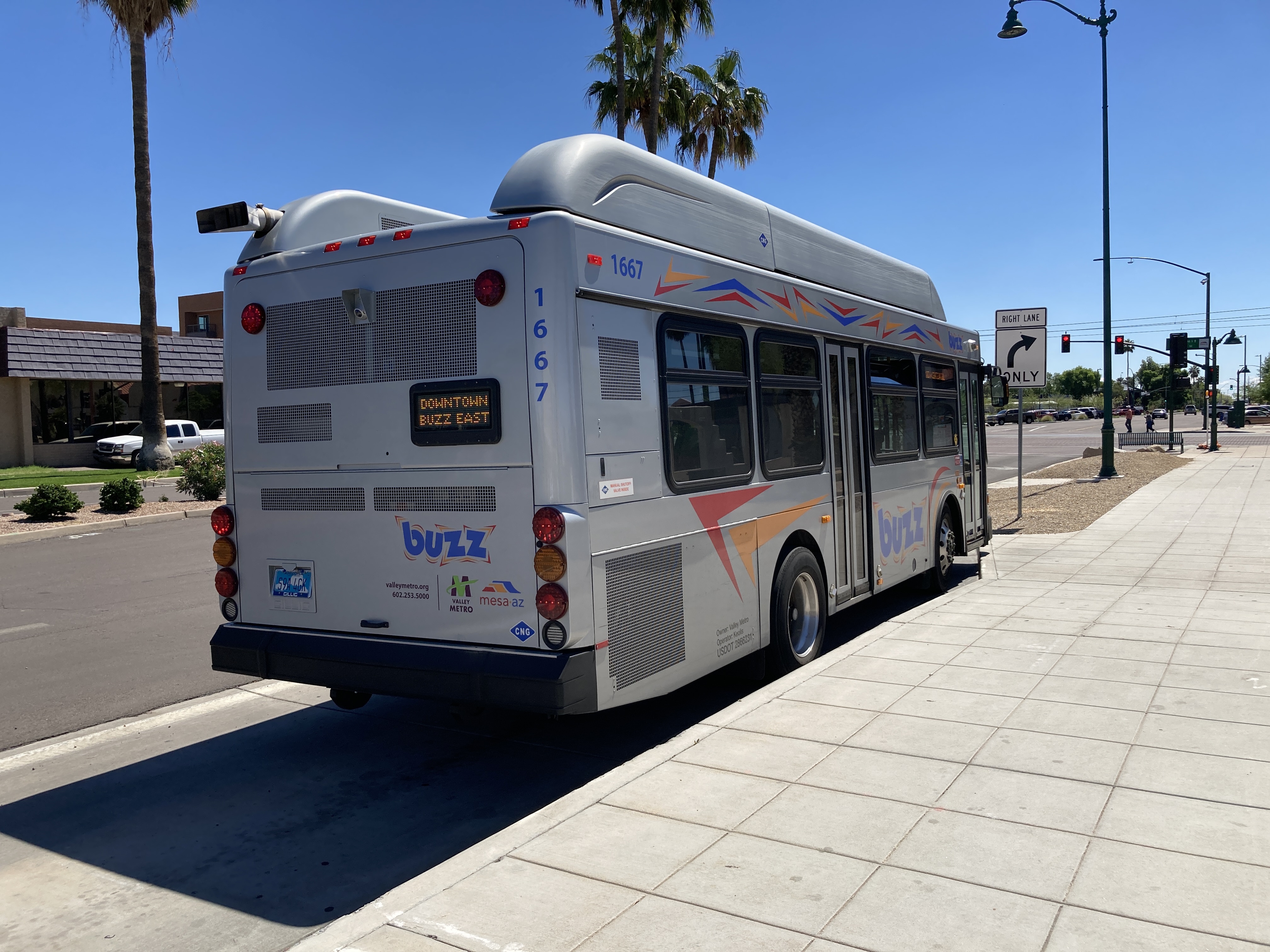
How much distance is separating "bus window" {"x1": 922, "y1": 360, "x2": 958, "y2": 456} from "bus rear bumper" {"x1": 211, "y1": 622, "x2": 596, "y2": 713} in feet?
20.4

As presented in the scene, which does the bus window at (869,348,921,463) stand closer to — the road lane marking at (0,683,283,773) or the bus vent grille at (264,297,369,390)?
the bus vent grille at (264,297,369,390)

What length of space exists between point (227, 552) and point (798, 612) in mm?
3997

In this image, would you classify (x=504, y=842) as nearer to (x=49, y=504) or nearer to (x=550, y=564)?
(x=550, y=564)

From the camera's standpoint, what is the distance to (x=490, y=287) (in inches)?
197

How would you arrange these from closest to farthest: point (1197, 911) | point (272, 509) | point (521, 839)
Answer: point (1197, 911), point (521, 839), point (272, 509)

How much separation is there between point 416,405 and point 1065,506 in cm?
1670

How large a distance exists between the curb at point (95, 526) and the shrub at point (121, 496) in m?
0.53

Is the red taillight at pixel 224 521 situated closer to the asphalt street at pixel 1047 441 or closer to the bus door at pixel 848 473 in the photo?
the bus door at pixel 848 473

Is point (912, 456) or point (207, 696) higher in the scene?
point (912, 456)

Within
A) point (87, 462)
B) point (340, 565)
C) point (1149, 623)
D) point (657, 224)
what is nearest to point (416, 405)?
point (340, 565)

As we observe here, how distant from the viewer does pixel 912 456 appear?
31.5 feet

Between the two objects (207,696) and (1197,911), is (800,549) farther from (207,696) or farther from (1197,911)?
(207,696)

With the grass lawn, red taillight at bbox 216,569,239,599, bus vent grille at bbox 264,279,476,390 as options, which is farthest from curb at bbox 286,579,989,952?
the grass lawn

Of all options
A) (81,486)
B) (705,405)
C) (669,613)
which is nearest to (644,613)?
(669,613)
